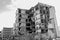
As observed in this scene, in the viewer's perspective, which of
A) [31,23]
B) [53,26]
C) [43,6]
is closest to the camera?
[53,26]

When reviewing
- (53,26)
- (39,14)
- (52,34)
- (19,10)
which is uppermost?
(19,10)

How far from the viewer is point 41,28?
126ft

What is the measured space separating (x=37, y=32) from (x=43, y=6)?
40.4ft

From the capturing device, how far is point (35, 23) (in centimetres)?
4141

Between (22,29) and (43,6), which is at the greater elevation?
(43,6)

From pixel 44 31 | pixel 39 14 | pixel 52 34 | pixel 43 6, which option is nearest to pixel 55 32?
pixel 52 34

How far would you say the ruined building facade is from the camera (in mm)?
36312

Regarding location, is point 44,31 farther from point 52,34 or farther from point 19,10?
point 19,10

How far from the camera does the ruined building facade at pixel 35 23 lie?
3631cm

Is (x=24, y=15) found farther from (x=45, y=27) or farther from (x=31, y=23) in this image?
(x=45, y=27)

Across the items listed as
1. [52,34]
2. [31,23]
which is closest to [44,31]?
[52,34]

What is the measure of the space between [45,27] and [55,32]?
7796 millimetres

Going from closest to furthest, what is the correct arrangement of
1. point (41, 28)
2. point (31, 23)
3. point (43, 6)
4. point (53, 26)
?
point (53, 26) < point (41, 28) < point (43, 6) < point (31, 23)

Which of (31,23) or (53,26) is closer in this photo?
(53,26)
